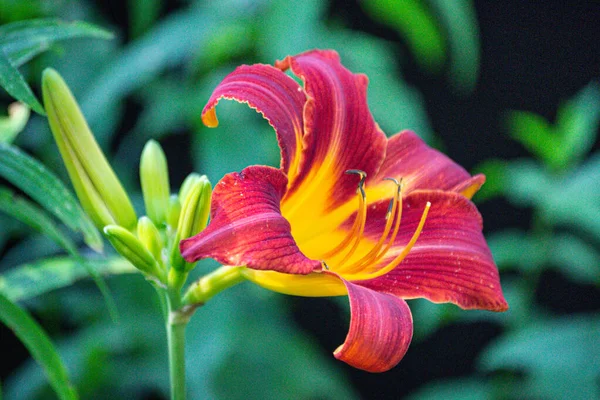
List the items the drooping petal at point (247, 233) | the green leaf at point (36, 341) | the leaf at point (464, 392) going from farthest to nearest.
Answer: the leaf at point (464, 392) < the green leaf at point (36, 341) < the drooping petal at point (247, 233)

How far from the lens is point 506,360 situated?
1258mm

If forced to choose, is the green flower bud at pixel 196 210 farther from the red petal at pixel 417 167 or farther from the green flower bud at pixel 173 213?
the red petal at pixel 417 167

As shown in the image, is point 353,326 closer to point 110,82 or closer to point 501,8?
point 110,82

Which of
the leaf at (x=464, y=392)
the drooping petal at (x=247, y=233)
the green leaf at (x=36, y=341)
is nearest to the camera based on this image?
the drooping petal at (x=247, y=233)

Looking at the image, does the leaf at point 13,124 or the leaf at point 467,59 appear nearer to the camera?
the leaf at point 13,124

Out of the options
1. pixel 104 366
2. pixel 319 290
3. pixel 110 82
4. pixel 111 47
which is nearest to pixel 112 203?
pixel 319 290

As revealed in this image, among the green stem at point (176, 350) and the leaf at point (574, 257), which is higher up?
the leaf at point (574, 257)

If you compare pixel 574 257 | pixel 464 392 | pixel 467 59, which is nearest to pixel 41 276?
pixel 464 392

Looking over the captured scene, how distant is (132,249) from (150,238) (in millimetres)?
62

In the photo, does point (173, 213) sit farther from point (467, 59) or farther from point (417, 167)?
point (467, 59)

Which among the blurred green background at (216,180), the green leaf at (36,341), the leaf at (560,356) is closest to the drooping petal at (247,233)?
the green leaf at (36,341)

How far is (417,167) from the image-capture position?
0.87 meters

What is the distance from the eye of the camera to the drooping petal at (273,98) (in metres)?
0.69

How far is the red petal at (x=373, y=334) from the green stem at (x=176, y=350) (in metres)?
0.20
